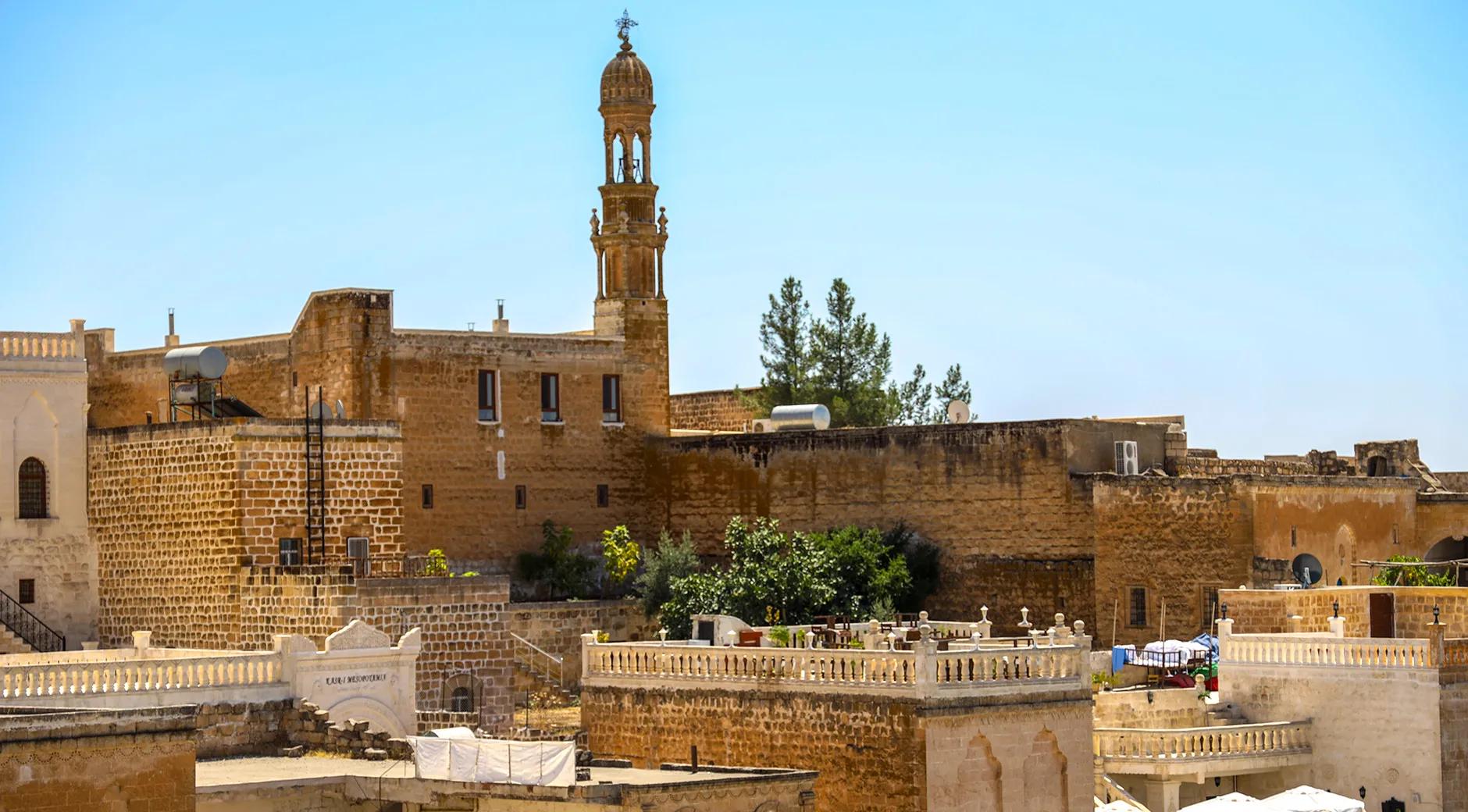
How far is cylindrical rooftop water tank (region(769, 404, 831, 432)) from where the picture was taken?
53.4 meters

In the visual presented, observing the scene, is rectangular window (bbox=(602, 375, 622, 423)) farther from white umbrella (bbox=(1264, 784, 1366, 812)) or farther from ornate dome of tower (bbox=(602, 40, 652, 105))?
white umbrella (bbox=(1264, 784, 1366, 812))

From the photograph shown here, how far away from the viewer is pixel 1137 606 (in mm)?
46156

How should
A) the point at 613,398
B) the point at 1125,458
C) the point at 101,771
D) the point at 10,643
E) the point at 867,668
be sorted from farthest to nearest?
1. the point at 613,398
2. the point at 1125,458
3. the point at 10,643
4. the point at 867,668
5. the point at 101,771

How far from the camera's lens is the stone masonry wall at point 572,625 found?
4581 cm

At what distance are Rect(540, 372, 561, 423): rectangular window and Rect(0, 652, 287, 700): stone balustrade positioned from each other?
53.6 ft

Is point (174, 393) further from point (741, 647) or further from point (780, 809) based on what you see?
point (780, 809)

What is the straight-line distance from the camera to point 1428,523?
163ft

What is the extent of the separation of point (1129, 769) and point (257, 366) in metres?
20.3

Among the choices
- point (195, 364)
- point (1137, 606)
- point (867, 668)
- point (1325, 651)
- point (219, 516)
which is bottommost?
point (1325, 651)

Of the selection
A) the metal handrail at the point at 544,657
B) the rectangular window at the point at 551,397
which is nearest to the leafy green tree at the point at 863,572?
the metal handrail at the point at 544,657

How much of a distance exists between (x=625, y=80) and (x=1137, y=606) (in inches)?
584

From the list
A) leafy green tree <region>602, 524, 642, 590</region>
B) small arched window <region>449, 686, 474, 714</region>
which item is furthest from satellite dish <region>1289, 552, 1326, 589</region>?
small arched window <region>449, 686, 474, 714</region>

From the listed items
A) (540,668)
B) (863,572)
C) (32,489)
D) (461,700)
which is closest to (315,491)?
(461,700)

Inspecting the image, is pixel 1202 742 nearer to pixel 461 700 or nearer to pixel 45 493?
pixel 461 700
